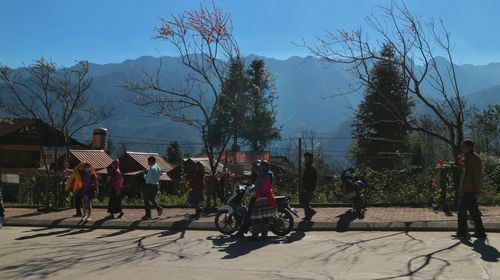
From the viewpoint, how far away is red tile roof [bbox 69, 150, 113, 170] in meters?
35.0

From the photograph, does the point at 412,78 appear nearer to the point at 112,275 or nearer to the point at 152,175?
the point at 152,175

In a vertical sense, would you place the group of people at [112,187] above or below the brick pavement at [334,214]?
above

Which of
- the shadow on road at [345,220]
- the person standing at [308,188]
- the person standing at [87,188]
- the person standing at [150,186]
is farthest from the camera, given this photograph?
the person standing at [87,188]

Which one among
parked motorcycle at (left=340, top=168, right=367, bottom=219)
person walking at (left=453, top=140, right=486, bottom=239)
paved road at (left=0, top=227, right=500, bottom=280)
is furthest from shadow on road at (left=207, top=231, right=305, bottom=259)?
person walking at (left=453, top=140, right=486, bottom=239)

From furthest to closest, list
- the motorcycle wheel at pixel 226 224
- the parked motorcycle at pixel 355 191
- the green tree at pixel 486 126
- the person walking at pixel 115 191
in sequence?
the green tree at pixel 486 126, the person walking at pixel 115 191, the parked motorcycle at pixel 355 191, the motorcycle wheel at pixel 226 224

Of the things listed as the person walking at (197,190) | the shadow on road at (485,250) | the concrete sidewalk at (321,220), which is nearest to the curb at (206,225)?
the concrete sidewalk at (321,220)

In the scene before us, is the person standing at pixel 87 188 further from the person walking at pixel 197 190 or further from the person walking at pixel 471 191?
the person walking at pixel 471 191

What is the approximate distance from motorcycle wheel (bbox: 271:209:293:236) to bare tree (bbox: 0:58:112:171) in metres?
9.82

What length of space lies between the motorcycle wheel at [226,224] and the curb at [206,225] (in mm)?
861

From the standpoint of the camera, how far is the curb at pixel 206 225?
1220 centimetres

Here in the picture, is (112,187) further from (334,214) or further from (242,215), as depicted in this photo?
(334,214)

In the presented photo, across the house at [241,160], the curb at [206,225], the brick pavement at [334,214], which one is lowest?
the curb at [206,225]

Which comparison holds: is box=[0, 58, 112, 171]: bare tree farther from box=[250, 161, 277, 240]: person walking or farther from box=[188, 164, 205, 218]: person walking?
box=[250, 161, 277, 240]: person walking

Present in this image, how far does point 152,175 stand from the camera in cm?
1548
